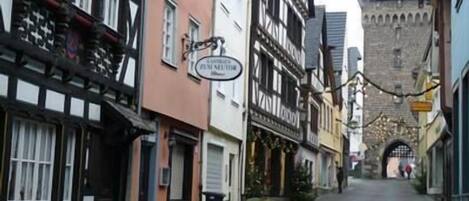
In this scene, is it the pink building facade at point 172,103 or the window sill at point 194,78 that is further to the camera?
the window sill at point 194,78

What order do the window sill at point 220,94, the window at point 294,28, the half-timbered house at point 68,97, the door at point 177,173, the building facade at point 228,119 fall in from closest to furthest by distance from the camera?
the half-timbered house at point 68,97, the door at point 177,173, the building facade at point 228,119, the window sill at point 220,94, the window at point 294,28

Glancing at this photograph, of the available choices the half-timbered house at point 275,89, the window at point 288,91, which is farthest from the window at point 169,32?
the window at point 288,91

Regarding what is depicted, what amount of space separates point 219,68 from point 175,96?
1.18m

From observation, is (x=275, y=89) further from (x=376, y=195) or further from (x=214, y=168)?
(x=376, y=195)

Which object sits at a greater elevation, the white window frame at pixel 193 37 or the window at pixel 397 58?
the window at pixel 397 58

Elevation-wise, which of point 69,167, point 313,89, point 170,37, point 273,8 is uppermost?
point 273,8

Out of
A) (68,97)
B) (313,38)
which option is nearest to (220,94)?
(68,97)

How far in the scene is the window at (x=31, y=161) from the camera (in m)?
10.1

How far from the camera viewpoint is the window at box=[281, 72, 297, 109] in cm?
2948

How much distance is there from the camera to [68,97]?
11508mm

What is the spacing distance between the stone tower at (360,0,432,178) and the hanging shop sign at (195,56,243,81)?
4894 centimetres

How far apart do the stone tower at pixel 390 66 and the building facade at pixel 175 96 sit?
46489 mm

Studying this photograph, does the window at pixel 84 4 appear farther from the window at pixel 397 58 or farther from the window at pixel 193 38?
the window at pixel 397 58

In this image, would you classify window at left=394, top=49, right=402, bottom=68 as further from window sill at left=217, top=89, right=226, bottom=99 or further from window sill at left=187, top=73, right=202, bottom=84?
window sill at left=187, top=73, right=202, bottom=84
